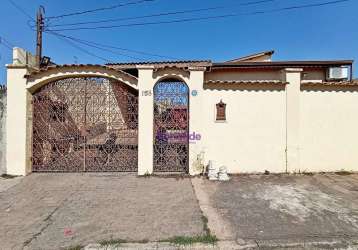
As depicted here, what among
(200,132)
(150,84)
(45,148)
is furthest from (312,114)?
(45,148)

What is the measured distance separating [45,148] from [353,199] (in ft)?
25.7

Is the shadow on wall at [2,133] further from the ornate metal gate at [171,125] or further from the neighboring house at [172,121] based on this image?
the ornate metal gate at [171,125]

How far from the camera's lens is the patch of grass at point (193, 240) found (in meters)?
3.12

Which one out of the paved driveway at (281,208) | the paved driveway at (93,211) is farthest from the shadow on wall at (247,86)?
the paved driveway at (93,211)

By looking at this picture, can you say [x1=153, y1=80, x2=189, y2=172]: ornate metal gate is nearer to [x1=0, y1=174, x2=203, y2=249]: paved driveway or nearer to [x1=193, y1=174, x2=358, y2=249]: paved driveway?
[x1=0, y1=174, x2=203, y2=249]: paved driveway

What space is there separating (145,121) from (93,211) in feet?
9.26

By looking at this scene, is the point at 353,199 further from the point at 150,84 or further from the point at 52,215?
the point at 52,215

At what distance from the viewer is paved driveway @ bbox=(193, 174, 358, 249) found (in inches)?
131

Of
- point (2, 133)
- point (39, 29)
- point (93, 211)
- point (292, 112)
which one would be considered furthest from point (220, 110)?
point (39, 29)

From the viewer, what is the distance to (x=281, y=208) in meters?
4.25

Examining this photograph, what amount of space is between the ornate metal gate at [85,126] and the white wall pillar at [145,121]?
310mm

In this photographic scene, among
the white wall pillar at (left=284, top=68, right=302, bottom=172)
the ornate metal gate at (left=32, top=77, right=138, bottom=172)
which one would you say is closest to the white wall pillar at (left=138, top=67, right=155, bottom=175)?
the ornate metal gate at (left=32, top=77, right=138, bottom=172)

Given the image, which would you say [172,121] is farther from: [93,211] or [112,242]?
[112,242]

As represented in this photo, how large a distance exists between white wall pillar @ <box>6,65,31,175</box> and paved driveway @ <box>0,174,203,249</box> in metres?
0.66
